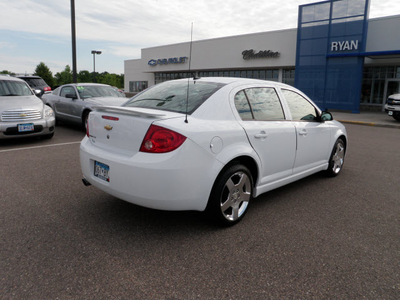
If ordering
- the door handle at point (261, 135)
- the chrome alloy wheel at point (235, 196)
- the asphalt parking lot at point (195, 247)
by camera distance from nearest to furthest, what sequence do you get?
the asphalt parking lot at point (195, 247), the chrome alloy wheel at point (235, 196), the door handle at point (261, 135)

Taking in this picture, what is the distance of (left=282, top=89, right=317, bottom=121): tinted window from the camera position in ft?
13.5

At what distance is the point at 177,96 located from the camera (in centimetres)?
348

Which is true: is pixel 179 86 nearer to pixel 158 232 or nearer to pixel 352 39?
pixel 158 232

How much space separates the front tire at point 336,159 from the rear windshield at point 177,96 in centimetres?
268

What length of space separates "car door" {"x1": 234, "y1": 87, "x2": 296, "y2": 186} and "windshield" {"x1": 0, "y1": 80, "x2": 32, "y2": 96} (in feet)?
24.4

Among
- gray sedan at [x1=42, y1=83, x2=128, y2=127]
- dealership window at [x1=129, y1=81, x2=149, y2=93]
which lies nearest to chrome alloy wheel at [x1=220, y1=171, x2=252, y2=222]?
gray sedan at [x1=42, y1=83, x2=128, y2=127]

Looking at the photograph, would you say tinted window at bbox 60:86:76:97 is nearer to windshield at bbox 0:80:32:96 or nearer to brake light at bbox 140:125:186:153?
windshield at bbox 0:80:32:96

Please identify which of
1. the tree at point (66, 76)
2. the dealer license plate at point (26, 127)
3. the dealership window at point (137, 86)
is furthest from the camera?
the tree at point (66, 76)

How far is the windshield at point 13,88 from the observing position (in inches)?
328

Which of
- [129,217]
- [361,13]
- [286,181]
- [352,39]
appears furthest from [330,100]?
[129,217]

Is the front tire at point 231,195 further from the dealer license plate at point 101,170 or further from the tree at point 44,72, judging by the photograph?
the tree at point 44,72

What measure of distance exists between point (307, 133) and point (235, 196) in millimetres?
1615

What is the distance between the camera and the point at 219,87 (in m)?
3.38

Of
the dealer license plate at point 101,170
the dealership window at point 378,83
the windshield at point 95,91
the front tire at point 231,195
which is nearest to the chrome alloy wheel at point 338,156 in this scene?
the front tire at point 231,195
